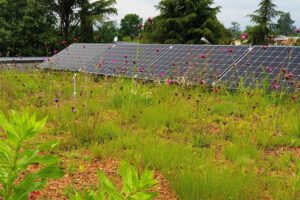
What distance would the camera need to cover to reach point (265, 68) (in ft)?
23.1

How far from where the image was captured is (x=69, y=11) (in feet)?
109

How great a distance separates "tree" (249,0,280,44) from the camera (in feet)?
91.9

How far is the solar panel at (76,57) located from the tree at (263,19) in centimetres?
1860

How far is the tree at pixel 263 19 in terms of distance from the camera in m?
28.0

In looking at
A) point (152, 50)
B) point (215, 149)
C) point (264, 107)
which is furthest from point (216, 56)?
point (215, 149)

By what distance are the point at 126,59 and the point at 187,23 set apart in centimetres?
1771

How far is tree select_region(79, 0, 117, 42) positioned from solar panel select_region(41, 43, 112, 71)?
20.8 meters

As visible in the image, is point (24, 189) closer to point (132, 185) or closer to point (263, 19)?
point (132, 185)

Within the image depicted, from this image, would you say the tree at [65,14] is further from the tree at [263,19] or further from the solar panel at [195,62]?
the solar panel at [195,62]

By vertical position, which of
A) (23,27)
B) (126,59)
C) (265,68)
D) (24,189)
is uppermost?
(23,27)

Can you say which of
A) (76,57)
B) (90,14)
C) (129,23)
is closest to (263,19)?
(90,14)

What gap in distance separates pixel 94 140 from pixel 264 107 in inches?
99.3

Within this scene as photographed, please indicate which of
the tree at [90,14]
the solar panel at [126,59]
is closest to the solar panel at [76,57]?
the solar panel at [126,59]

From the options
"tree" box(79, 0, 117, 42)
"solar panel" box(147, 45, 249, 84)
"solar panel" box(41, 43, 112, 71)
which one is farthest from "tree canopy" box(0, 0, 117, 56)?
"solar panel" box(147, 45, 249, 84)
